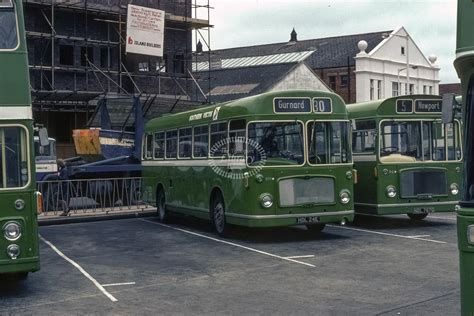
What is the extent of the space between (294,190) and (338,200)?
1.00m

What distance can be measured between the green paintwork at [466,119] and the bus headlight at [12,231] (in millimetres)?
5635

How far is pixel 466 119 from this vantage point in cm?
589

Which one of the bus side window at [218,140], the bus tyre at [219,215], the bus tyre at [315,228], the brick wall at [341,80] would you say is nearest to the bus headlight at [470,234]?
the bus side window at [218,140]

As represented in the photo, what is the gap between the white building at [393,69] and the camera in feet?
194

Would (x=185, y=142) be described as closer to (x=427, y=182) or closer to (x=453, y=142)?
(x=427, y=182)

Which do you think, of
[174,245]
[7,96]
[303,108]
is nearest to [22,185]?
[7,96]

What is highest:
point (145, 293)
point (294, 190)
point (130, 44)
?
point (130, 44)

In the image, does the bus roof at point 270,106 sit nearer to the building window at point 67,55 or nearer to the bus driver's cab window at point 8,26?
the bus driver's cab window at point 8,26

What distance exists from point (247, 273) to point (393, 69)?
54.2 m

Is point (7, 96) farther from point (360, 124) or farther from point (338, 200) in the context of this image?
point (360, 124)

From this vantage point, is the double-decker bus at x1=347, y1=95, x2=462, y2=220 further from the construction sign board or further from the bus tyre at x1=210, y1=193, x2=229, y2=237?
the construction sign board

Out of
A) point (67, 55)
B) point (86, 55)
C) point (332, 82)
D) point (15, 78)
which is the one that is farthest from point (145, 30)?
point (332, 82)

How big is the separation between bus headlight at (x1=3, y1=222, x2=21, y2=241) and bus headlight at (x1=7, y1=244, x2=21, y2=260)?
10 centimetres

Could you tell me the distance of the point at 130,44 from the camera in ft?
111
